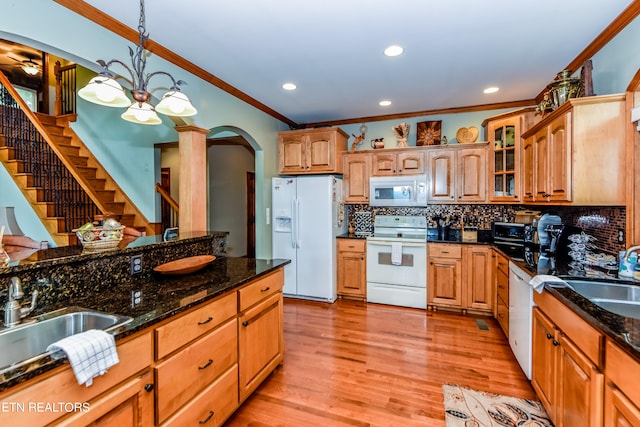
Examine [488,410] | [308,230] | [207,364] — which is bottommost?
[488,410]

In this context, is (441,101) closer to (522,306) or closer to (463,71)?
(463,71)

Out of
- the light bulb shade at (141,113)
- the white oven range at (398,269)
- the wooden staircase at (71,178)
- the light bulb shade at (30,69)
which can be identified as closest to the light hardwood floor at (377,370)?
the white oven range at (398,269)

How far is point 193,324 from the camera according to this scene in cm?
154

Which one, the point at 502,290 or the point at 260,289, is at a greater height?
the point at 260,289

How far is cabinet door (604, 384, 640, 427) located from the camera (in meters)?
1.08

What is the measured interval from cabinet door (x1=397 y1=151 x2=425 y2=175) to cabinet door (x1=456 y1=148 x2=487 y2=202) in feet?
1.52

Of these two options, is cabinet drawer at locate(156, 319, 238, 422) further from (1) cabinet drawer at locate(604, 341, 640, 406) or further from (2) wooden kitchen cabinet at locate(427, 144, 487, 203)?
(2) wooden kitchen cabinet at locate(427, 144, 487, 203)

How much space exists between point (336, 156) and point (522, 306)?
281 cm

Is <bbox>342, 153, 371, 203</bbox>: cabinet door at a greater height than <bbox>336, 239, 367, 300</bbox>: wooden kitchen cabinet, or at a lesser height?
greater

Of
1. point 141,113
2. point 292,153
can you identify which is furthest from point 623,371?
point 292,153

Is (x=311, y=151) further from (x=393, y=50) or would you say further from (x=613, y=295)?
(x=613, y=295)

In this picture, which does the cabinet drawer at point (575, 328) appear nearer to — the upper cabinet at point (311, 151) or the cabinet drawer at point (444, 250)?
the cabinet drawer at point (444, 250)

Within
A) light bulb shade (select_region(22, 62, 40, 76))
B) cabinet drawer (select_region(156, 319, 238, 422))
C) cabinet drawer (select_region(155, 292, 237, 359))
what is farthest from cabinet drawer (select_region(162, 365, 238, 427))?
light bulb shade (select_region(22, 62, 40, 76))

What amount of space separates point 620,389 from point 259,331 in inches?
74.1
